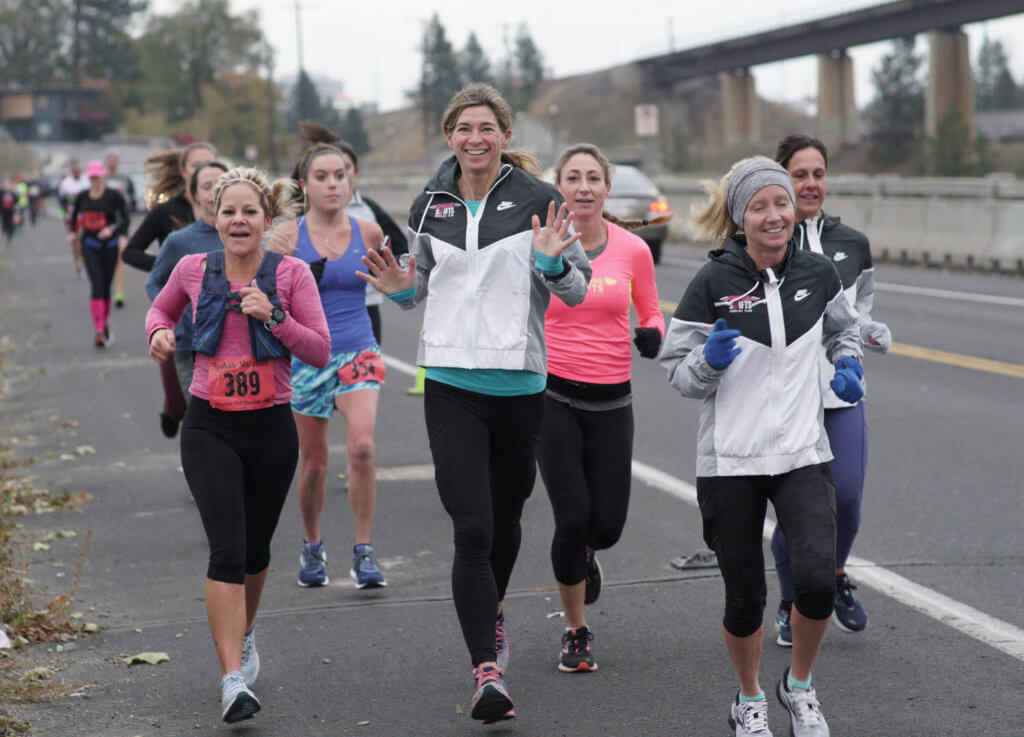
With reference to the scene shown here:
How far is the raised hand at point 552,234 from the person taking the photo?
4969mm

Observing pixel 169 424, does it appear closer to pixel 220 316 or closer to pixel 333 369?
pixel 333 369

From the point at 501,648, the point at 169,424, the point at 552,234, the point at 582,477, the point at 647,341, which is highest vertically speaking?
the point at 552,234

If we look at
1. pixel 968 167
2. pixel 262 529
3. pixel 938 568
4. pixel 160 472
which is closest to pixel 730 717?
pixel 262 529

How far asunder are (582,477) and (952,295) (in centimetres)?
1501

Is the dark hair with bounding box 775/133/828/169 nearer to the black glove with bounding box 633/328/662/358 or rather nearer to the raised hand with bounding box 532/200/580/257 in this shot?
the black glove with bounding box 633/328/662/358

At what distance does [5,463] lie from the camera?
10.1m

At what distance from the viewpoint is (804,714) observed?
4559mm

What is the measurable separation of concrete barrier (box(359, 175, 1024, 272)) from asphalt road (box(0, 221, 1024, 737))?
11.4m

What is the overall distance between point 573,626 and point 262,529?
126 cm

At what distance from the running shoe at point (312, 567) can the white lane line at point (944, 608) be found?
2.26 m

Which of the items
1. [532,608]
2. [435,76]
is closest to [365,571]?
[532,608]

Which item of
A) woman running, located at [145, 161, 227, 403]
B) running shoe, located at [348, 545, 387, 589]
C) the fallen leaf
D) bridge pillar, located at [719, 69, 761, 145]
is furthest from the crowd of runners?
bridge pillar, located at [719, 69, 761, 145]

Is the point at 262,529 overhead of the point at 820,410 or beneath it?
beneath

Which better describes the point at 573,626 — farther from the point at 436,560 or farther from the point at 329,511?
the point at 329,511
